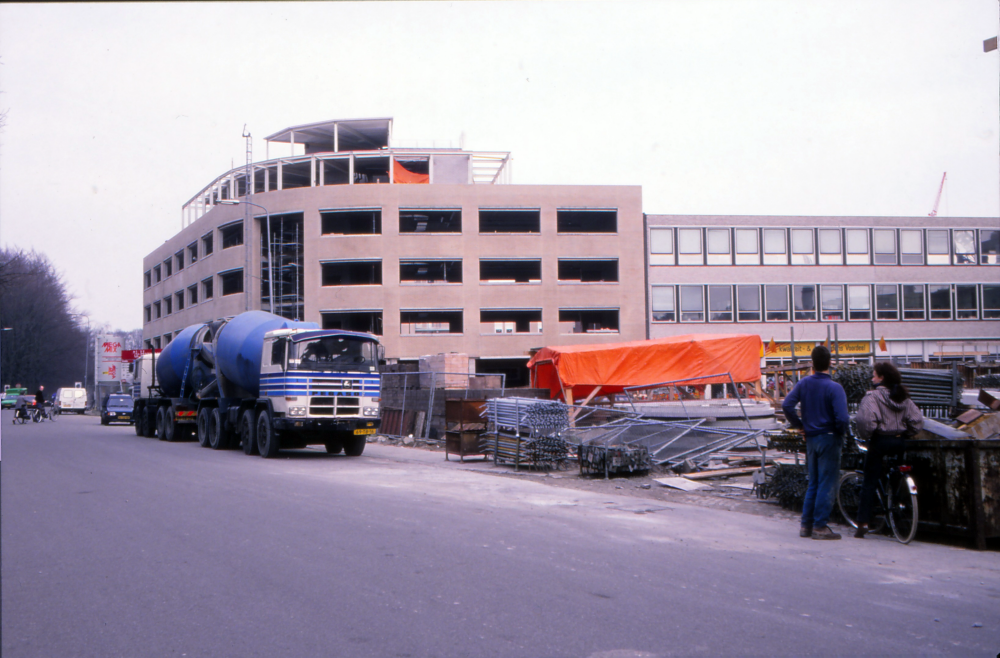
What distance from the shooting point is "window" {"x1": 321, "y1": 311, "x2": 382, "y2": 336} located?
1837 inches

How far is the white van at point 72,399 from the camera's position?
62.5m

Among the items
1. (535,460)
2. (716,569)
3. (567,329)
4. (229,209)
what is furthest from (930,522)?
(229,209)

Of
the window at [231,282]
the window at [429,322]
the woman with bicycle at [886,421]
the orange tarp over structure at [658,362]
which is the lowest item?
the woman with bicycle at [886,421]

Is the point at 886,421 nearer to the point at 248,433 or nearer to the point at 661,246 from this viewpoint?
the point at 248,433

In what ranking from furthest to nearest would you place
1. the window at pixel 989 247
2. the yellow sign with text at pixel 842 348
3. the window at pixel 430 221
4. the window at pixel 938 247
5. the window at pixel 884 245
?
the window at pixel 989 247 < the window at pixel 938 247 < the window at pixel 884 245 < the yellow sign with text at pixel 842 348 < the window at pixel 430 221

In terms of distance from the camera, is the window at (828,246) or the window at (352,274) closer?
the window at (352,274)

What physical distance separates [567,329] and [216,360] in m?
27.5

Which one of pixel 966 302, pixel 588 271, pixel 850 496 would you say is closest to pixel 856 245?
pixel 966 302

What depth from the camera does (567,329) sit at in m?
46.8

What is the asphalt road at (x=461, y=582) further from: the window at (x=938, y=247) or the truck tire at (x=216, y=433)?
the window at (x=938, y=247)

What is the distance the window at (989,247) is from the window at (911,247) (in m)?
4.18

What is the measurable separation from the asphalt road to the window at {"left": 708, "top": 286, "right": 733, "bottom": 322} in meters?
39.5

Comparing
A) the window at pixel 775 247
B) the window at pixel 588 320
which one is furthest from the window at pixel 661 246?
the window at pixel 775 247

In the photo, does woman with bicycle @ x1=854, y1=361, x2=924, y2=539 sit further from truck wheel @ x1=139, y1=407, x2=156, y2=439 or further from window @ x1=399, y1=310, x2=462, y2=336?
window @ x1=399, y1=310, x2=462, y2=336
